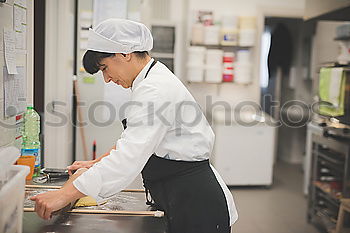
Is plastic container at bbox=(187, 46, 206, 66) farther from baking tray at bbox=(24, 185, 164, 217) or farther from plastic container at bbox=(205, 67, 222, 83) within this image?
baking tray at bbox=(24, 185, 164, 217)

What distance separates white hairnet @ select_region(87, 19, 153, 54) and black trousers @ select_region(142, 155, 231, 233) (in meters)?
0.42

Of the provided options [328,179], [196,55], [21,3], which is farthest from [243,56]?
[21,3]

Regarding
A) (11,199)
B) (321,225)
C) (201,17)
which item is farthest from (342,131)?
(11,199)

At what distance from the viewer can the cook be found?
1.39 m

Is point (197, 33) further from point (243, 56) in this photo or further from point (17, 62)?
point (17, 62)

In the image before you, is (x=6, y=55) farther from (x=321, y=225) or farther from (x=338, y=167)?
(x=321, y=225)

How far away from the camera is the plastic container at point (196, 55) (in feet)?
16.4

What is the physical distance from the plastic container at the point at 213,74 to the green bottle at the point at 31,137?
315cm

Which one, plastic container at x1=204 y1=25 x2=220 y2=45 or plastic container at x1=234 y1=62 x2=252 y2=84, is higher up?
plastic container at x1=204 y1=25 x2=220 y2=45

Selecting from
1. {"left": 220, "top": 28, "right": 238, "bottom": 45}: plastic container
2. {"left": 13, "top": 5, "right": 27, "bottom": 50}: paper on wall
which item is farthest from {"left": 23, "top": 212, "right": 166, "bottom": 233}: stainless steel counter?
{"left": 220, "top": 28, "right": 238, "bottom": 45}: plastic container

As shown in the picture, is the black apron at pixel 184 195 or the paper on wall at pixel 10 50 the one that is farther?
the paper on wall at pixel 10 50

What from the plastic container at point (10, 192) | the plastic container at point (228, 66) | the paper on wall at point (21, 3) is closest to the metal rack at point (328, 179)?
the plastic container at point (228, 66)

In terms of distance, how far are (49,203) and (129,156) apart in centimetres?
29

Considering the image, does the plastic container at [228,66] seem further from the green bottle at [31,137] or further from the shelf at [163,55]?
the green bottle at [31,137]
